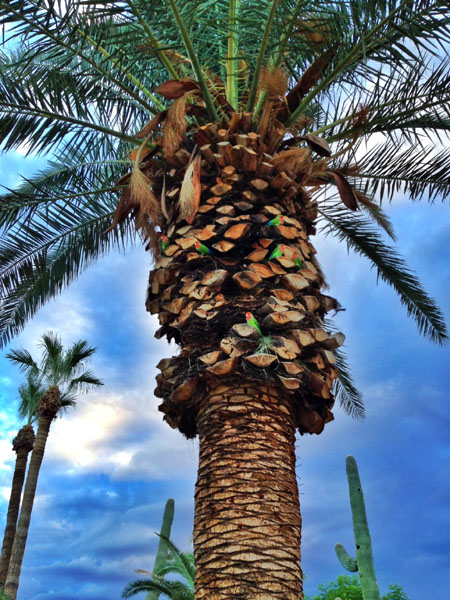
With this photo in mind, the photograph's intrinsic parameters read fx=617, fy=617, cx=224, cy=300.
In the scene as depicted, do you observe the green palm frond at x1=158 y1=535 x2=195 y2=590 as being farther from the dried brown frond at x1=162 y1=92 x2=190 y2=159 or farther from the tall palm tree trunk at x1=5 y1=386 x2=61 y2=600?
the dried brown frond at x1=162 y1=92 x2=190 y2=159

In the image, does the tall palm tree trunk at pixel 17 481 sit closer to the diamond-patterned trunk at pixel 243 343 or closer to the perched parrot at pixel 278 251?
the diamond-patterned trunk at pixel 243 343

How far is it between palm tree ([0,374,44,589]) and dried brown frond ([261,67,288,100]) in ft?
48.9

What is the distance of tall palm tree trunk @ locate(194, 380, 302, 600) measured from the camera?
3795 millimetres

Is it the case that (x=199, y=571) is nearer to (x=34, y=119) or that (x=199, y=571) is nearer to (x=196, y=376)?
(x=196, y=376)

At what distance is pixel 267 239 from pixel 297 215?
24.2 inches

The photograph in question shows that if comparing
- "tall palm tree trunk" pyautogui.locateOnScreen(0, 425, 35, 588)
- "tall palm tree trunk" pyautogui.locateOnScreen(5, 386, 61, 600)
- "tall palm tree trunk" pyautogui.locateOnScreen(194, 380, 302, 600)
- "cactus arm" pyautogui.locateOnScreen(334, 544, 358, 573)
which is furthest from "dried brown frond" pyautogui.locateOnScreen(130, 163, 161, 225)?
"tall palm tree trunk" pyautogui.locateOnScreen(0, 425, 35, 588)

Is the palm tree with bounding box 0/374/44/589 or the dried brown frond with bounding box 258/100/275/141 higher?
the palm tree with bounding box 0/374/44/589

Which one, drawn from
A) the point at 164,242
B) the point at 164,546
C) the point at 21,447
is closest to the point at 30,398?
the point at 21,447

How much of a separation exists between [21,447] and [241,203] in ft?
51.7

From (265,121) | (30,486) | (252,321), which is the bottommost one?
(252,321)

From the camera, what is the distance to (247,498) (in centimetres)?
400

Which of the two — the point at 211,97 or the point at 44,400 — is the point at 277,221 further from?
the point at 44,400

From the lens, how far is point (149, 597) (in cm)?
1261

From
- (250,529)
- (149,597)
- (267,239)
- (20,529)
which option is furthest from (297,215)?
(20,529)
